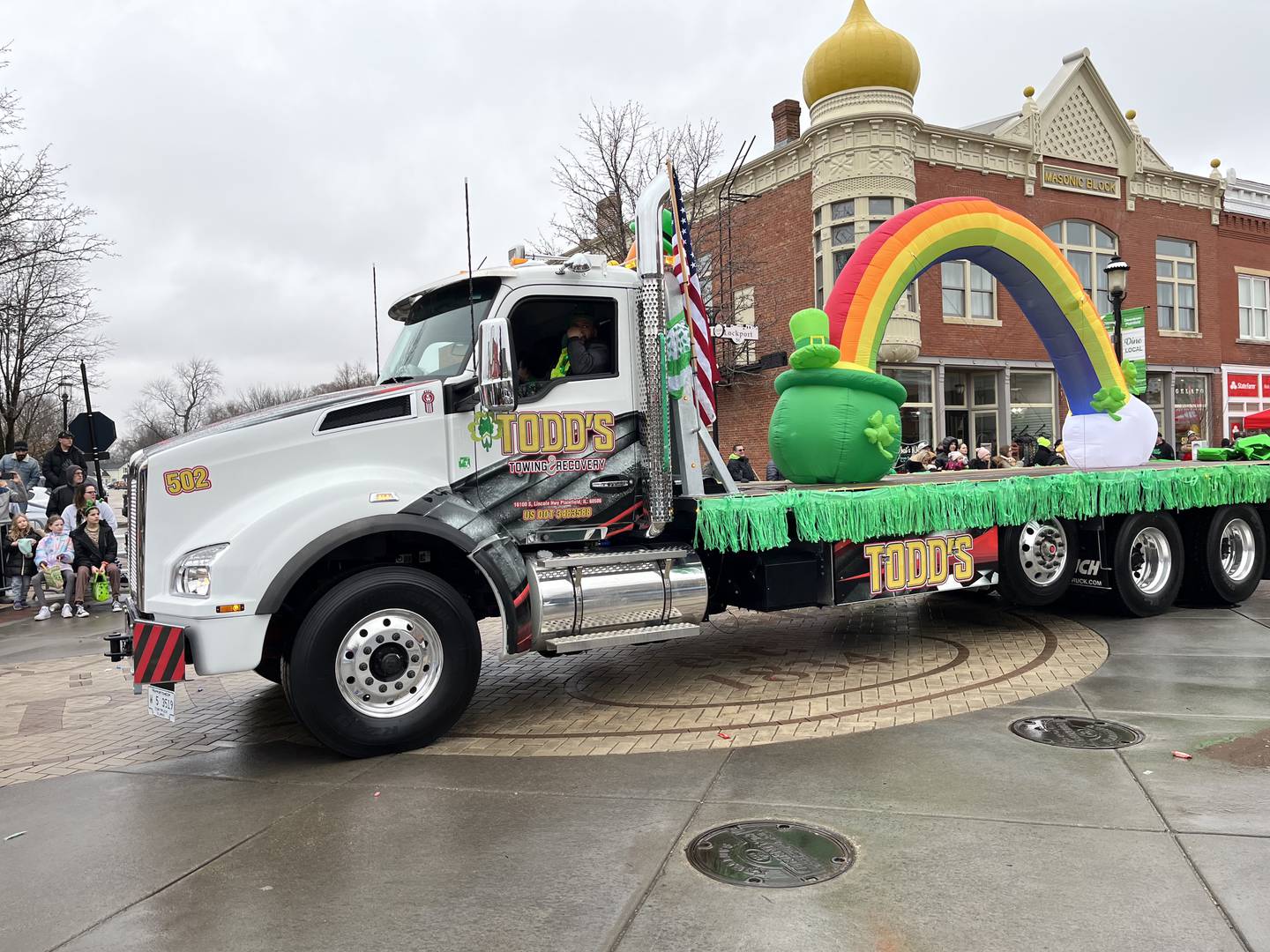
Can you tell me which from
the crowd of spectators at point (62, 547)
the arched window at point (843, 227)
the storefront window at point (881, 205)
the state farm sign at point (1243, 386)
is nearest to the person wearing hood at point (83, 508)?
the crowd of spectators at point (62, 547)

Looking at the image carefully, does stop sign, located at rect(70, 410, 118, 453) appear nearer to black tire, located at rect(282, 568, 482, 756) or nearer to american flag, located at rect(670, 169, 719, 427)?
black tire, located at rect(282, 568, 482, 756)

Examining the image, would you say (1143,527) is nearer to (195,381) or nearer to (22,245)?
(22,245)

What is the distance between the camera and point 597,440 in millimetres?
6188

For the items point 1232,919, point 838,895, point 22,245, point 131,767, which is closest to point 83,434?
point 131,767

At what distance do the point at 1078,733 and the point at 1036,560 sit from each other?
10.9ft

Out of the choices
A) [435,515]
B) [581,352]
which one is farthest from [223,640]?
[581,352]

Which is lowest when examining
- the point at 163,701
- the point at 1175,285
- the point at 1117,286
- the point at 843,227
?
the point at 163,701

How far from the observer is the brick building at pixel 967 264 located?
69.6 ft

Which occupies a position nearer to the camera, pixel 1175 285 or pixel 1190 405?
pixel 1175 285

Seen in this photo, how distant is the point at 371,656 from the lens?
528 centimetres

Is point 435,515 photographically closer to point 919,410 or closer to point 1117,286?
point 1117,286

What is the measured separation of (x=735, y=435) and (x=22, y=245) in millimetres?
17352

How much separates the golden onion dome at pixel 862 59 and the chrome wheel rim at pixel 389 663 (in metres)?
19.2

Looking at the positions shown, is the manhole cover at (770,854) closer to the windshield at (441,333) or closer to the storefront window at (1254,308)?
the windshield at (441,333)
